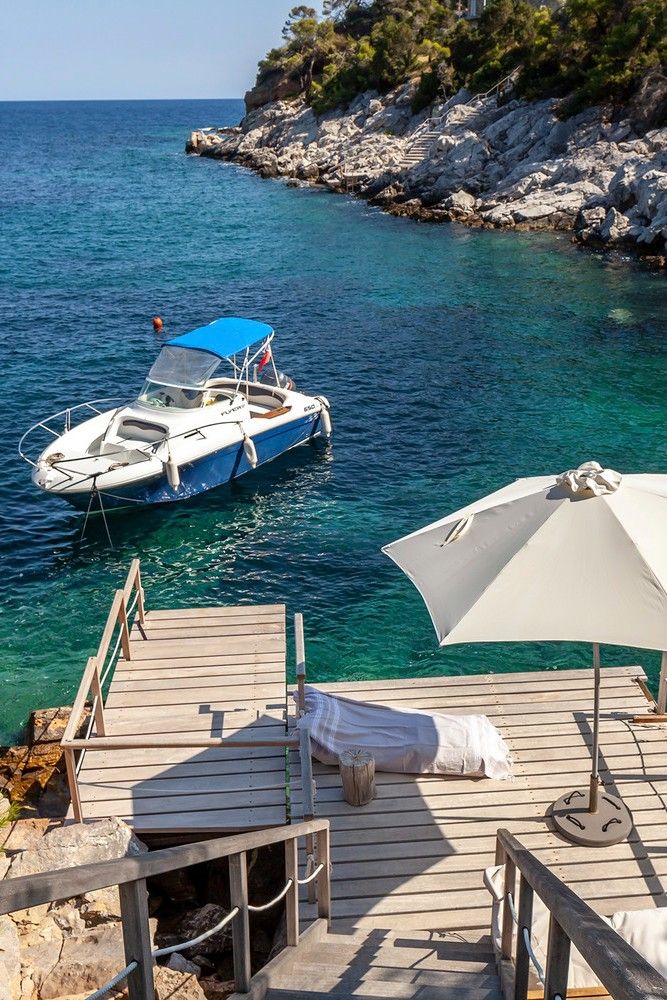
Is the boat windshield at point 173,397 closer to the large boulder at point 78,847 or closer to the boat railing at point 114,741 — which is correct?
the boat railing at point 114,741

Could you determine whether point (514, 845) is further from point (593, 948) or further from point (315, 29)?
point (315, 29)

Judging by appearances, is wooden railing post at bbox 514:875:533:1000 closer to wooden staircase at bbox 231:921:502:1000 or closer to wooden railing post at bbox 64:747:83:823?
wooden staircase at bbox 231:921:502:1000

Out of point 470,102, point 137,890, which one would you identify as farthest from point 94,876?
point 470,102

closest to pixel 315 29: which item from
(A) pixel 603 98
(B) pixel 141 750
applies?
(A) pixel 603 98

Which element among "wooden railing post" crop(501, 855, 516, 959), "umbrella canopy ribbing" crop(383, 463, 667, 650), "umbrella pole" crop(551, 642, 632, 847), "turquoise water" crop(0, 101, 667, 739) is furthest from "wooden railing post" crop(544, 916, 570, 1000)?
"turquoise water" crop(0, 101, 667, 739)

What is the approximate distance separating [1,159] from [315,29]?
40127 mm

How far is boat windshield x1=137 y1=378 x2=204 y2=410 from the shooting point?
20.9 meters

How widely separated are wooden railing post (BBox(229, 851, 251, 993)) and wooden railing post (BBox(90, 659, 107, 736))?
5.23 m

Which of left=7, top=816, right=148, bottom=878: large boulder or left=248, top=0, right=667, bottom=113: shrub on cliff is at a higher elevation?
left=248, top=0, right=667, bottom=113: shrub on cliff

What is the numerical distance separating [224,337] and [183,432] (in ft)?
10.7

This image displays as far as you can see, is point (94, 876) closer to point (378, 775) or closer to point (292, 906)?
point (292, 906)

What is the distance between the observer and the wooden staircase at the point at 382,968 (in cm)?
488

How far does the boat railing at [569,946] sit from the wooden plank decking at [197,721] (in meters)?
4.34

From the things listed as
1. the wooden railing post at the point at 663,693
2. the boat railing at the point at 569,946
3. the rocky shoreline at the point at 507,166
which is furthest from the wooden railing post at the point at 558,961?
the rocky shoreline at the point at 507,166
